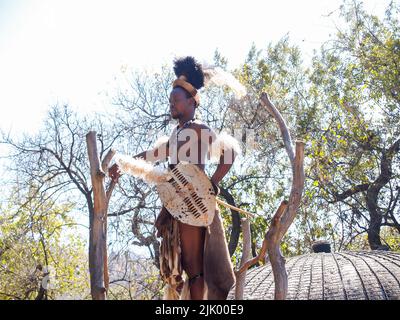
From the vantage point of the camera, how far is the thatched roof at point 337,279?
5648mm

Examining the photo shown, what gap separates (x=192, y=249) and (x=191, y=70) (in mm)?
1305

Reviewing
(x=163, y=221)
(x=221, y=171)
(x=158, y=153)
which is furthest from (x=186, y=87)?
(x=163, y=221)

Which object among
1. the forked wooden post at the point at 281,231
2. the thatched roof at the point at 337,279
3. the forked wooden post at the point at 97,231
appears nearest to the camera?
the forked wooden post at the point at 97,231

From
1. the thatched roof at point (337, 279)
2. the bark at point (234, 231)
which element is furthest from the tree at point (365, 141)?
the thatched roof at point (337, 279)

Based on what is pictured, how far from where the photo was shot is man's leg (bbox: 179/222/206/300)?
3.73 metres

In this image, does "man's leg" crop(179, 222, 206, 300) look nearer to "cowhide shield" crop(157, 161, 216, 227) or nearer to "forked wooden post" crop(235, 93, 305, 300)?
"cowhide shield" crop(157, 161, 216, 227)

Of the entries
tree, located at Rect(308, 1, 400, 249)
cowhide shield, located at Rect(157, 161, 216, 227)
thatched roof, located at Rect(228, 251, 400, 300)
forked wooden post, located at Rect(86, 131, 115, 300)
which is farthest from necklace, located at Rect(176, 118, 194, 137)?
tree, located at Rect(308, 1, 400, 249)

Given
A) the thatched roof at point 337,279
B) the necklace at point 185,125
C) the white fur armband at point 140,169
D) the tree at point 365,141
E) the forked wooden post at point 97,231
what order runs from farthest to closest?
the tree at point 365,141, the thatched roof at point 337,279, the necklace at point 185,125, the white fur armband at point 140,169, the forked wooden post at point 97,231

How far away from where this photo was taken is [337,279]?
234 inches

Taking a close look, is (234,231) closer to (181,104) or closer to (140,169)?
(181,104)

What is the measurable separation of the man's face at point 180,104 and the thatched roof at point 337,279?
6.50 ft

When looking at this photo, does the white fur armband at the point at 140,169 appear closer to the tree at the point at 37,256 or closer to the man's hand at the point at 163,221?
the man's hand at the point at 163,221

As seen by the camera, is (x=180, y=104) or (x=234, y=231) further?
(x=234, y=231)
